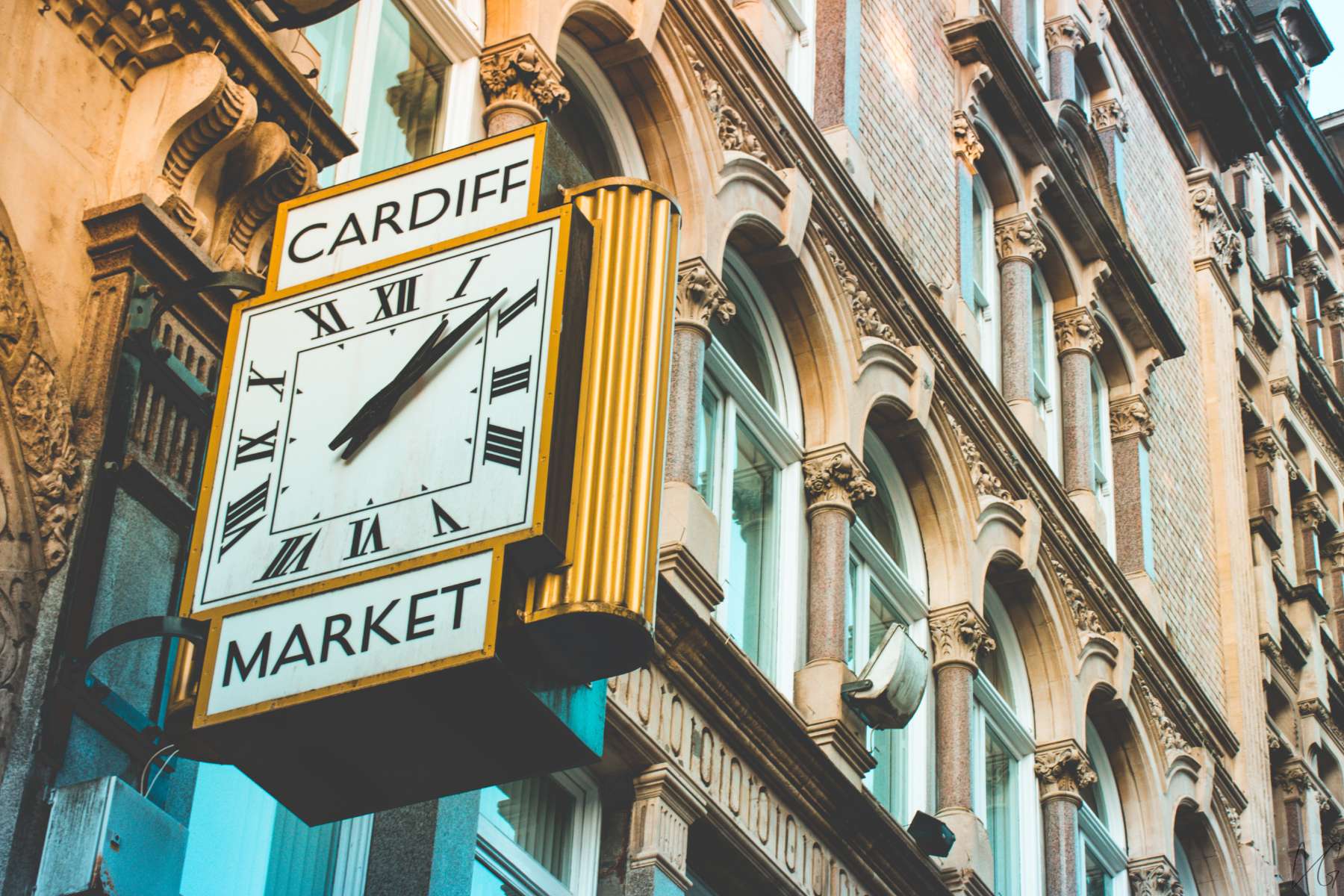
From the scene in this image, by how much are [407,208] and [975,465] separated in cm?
1103

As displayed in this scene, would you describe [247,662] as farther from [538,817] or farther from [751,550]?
[751,550]

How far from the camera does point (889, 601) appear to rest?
60.2 feet

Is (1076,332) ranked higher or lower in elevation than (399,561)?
higher

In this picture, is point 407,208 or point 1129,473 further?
point 1129,473

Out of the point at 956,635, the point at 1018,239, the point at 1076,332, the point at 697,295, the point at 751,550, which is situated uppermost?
the point at 1018,239

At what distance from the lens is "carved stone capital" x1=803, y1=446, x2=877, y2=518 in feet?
55.7

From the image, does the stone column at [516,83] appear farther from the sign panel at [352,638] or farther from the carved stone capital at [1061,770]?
the carved stone capital at [1061,770]

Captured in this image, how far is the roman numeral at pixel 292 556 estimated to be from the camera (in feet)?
27.6

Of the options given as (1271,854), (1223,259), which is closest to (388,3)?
(1271,854)

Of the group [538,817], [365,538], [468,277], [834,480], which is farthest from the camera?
[834,480]

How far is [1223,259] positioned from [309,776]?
968 inches

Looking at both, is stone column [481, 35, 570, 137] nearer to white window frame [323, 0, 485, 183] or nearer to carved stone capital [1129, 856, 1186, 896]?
white window frame [323, 0, 485, 183]

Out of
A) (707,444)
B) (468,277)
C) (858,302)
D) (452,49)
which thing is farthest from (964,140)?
(468,277)

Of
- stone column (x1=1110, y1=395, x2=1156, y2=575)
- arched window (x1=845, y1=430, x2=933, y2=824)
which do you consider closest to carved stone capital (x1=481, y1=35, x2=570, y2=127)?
arched window (x1=845, y1=430, x2=933, y2=824)
